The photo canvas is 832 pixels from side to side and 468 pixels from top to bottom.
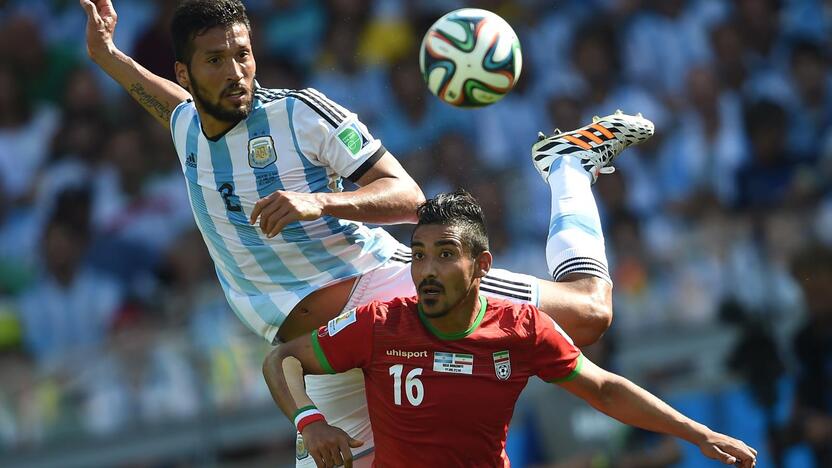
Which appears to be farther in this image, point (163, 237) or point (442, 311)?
point (163, 237)

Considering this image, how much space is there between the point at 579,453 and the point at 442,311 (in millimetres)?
4184

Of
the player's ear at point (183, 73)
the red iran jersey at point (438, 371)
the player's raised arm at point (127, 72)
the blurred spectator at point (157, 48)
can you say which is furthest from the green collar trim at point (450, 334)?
the blurred spectator at point (157, 48)

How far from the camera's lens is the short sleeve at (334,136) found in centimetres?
589

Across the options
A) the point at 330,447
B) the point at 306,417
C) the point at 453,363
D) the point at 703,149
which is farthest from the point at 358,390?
the point at 703,149

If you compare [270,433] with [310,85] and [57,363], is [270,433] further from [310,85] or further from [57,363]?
[310,85]

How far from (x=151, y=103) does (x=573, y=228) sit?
7.27 ft

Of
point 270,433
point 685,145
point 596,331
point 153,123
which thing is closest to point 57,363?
point 270,433

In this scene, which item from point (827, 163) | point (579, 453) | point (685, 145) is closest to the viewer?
point (579, 453)

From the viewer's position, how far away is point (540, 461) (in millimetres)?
9367

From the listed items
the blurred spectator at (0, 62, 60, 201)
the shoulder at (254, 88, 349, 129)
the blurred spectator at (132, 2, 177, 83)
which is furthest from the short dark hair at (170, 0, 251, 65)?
the blurred spectator at (0, 62, 60, 201)

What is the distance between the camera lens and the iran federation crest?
5578 mm

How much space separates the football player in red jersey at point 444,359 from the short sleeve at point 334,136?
452mm

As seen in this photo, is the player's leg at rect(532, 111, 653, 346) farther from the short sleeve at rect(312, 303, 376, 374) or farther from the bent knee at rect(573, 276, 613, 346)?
Answer: the short sleeve at rect(312, 303, 376, 374)

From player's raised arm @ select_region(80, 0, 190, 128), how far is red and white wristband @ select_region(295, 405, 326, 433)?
2.09m
